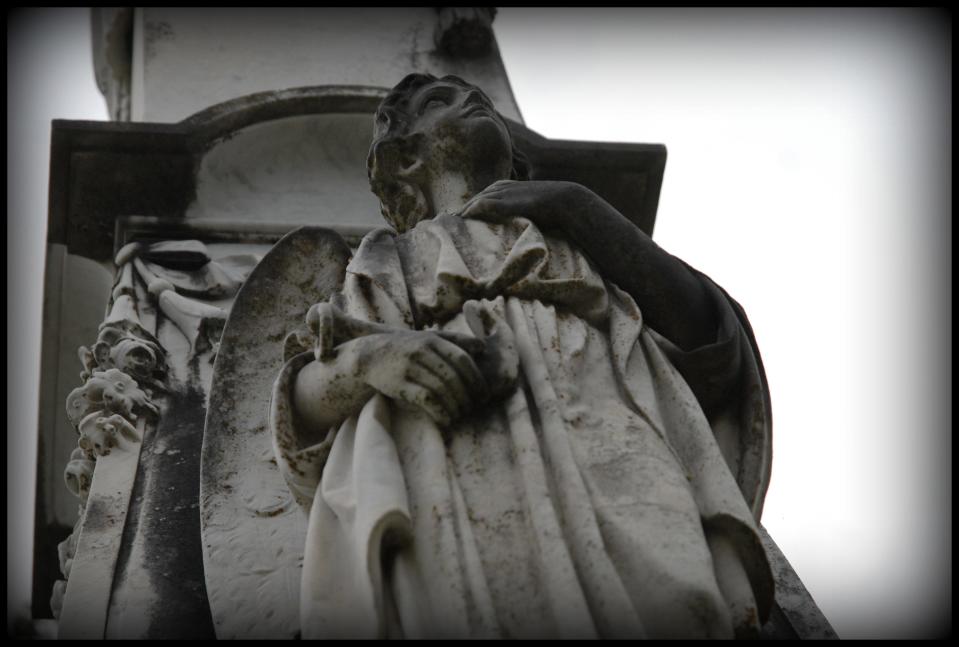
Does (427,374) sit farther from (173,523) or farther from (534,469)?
(173,523)

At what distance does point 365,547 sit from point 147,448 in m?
2.02

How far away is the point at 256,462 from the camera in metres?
5.30

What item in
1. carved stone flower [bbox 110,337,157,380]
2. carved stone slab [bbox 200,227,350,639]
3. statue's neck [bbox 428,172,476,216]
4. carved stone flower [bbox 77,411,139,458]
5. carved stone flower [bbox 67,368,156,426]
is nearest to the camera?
carved stone slab [bbox 200,227,350,639]

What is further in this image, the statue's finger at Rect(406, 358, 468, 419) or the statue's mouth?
the statue's mouth

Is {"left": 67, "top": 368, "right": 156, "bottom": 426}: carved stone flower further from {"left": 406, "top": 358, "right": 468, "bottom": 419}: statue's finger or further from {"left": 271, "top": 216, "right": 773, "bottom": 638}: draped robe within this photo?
{"left": 406, "top": 358, "right": 468, "bottom": 419}: statue's finger

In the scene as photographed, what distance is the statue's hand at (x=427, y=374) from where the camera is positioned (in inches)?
171

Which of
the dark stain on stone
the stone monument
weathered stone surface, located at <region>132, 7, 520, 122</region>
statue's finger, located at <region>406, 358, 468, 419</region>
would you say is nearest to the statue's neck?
the stone monument

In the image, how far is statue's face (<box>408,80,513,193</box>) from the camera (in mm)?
5598

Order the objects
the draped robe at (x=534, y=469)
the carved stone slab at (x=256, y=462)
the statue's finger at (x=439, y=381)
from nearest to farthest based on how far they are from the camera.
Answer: the draped robe at (x=534, y=469) → the statue's finger at (x=439, y=381) → the carved stone slab at (x=256, y=462)

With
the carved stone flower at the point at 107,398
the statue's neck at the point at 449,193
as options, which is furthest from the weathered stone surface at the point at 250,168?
the statue's neck at the point at 449,193

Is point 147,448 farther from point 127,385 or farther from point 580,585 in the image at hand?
point 580,585

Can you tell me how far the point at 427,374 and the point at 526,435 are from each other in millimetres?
253

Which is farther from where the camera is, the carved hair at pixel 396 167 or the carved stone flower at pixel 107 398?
the carved stone flower at pixel 107 398

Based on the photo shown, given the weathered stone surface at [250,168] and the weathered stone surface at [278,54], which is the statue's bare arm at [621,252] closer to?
the weathered stone surface at [250,168]
